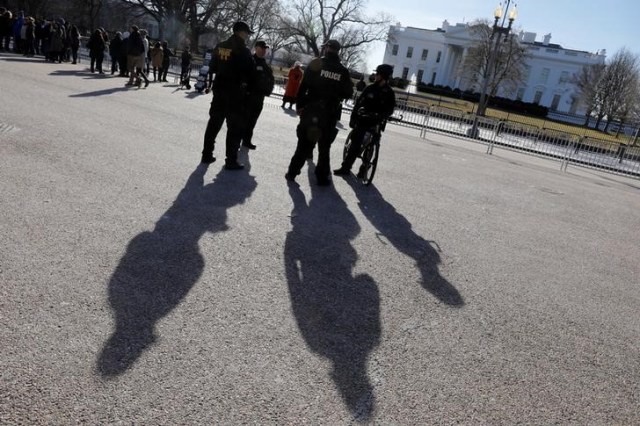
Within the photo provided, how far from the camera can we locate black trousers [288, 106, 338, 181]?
695 centimetres

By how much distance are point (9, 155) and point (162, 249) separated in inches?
127

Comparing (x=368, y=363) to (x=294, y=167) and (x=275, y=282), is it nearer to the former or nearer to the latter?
(x=275, y=282)

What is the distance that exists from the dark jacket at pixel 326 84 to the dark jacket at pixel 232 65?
81 centimetres

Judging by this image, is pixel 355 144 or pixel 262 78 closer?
pixel 355 144

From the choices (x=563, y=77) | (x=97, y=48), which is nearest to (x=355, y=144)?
(x=97, y=48)

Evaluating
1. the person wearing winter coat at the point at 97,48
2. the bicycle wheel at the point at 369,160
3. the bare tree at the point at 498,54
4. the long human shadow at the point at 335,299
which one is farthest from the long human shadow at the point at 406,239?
the bare tree at the point at 498,54

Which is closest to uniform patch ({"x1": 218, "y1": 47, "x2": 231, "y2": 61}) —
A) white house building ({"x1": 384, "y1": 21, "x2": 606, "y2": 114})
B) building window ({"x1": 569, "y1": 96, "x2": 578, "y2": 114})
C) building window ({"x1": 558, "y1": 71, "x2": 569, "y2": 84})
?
white house building ({"x1": 384, "y1": 21, "x2": 606, "y2": 114})

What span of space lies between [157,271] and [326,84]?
13.4 feet

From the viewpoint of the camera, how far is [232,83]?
6.94 metres

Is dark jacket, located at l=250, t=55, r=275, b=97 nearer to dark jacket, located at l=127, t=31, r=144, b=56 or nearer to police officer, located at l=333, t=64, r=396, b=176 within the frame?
police officer, located at l=333, t=64, r=396, b=176

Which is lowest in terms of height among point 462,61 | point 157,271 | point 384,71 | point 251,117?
point 157,271

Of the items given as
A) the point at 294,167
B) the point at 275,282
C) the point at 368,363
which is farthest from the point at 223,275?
the point at 294,167

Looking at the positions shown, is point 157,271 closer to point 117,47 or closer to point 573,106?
point 117,47

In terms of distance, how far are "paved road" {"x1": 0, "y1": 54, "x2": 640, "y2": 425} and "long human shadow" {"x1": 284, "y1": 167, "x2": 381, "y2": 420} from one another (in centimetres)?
2
